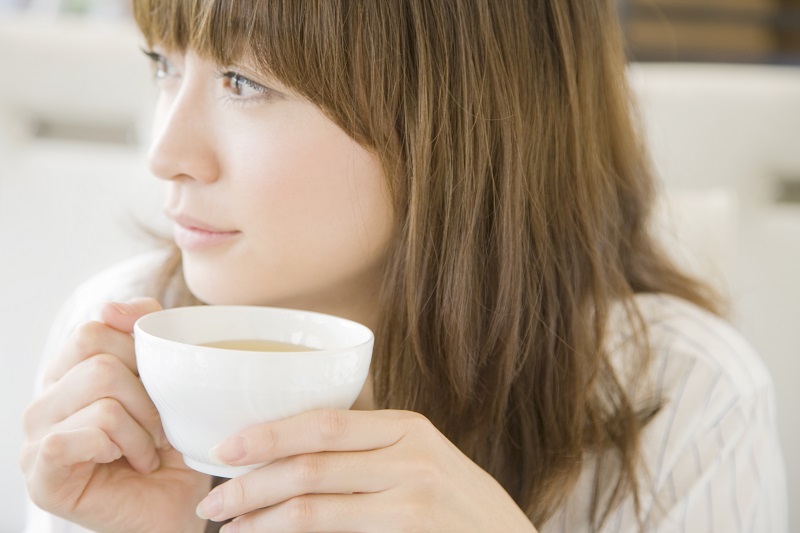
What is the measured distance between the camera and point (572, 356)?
3.64 feet

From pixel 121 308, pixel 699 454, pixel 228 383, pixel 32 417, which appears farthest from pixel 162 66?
pixel 699 454

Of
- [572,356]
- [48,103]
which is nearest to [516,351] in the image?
[572,356]

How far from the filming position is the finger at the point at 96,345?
2.74 ft

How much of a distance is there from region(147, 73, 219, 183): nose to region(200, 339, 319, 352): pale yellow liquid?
24 cm

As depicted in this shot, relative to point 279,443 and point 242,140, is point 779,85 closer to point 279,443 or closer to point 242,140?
point 242,140

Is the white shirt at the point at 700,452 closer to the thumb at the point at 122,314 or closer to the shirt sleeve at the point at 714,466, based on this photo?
the shirt sleeve at the point at 714,466

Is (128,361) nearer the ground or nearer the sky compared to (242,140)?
nearer the ground

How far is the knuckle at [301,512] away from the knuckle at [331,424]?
0.21ft

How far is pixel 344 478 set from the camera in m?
0.68

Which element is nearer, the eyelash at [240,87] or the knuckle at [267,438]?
the knuckle at [267,438]

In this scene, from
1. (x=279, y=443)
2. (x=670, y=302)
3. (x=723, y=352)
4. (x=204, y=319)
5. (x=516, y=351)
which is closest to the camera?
(x=279, y=443)

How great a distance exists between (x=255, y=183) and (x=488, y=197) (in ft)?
1.02

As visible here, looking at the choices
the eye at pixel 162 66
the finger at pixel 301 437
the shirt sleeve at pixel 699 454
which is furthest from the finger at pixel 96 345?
the shirt sleeve at pixel 699 454

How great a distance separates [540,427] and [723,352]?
30 cm
